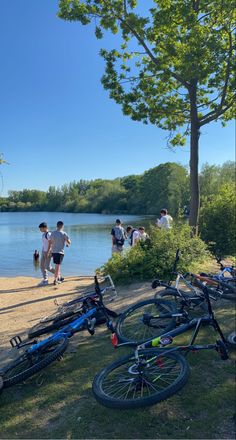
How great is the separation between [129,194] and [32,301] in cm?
9340

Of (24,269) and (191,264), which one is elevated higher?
(191,264)

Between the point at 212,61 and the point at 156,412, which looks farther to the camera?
the point at 212,61

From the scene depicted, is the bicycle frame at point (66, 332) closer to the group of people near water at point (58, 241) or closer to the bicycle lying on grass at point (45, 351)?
the bicycle lying on grass at point (45, 351)

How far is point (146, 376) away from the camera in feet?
12.1

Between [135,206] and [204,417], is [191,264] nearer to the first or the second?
[204,417]

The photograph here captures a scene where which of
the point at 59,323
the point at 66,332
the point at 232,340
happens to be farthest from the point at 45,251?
the point at 232,340

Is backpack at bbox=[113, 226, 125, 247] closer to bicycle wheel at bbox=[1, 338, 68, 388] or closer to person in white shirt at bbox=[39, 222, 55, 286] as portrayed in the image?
person in white shirt at bbox=[39, 222, 55, 286]

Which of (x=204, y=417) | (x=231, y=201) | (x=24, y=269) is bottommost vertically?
(x=24, y=269)

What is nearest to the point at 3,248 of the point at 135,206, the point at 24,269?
the point at 24,269

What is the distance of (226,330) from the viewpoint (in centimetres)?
533

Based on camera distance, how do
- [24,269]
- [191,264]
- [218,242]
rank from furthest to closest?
1. [24,269]
2. [218,242]
3. [191,264]

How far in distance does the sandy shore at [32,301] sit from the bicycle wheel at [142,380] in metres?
2.42

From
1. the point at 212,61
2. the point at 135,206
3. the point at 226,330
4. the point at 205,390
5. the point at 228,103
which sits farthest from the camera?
the point at 135,206

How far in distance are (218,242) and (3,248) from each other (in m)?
20.5
